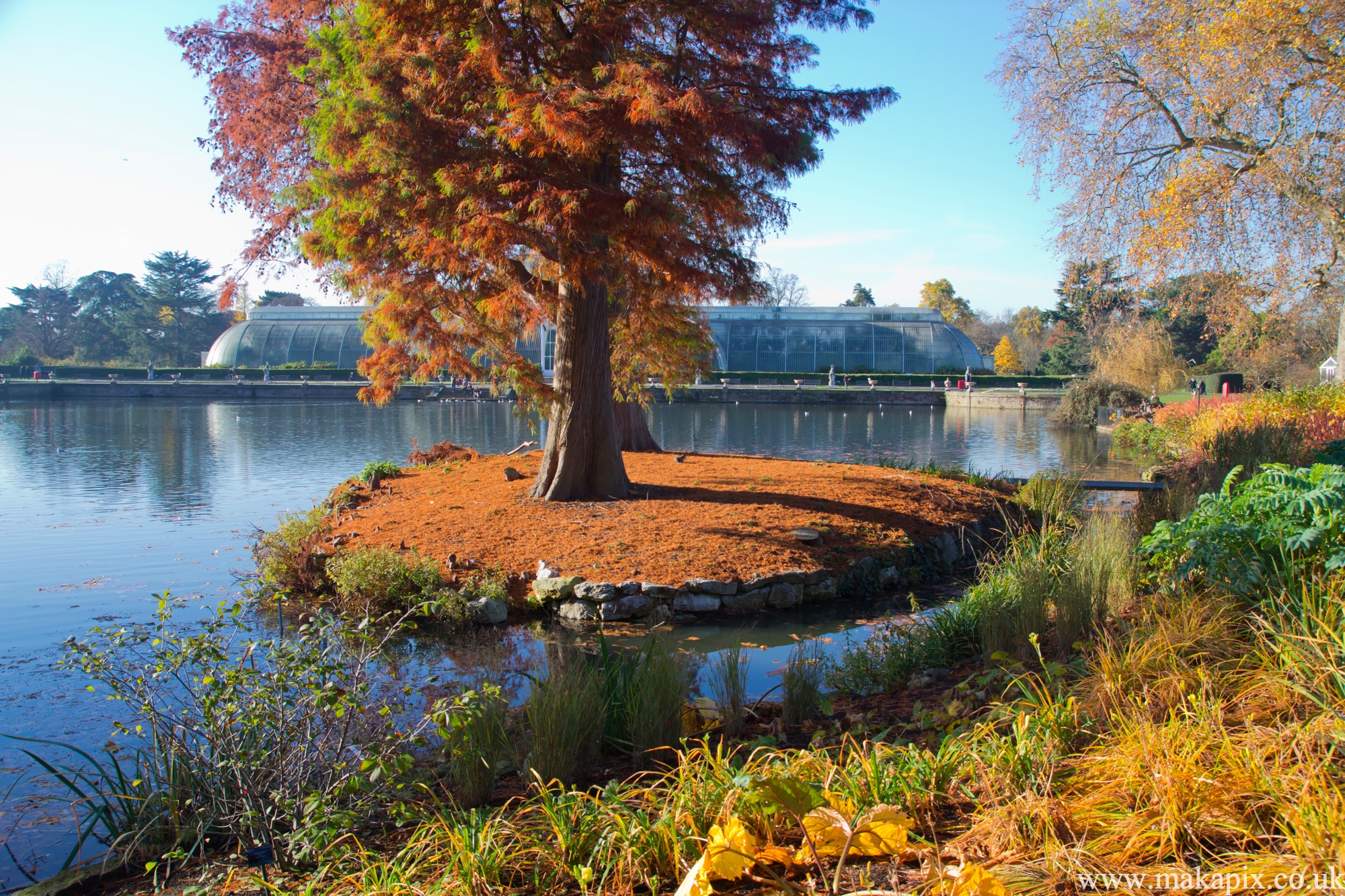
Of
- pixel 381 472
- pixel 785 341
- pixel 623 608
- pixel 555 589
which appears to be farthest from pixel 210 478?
pixel 785 341

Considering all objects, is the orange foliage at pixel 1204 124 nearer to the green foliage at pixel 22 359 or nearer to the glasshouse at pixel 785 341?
the glasshouse at pixel 785 341

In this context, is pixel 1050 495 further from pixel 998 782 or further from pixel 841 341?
pixel 841 341

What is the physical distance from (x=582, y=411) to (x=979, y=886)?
7584mm

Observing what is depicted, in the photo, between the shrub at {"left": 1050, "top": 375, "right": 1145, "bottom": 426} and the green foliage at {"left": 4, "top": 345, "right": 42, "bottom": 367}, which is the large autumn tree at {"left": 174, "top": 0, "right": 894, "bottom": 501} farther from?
the green foliage at {"left": 4, "top": 345, "right": 42, "bottom": 367}

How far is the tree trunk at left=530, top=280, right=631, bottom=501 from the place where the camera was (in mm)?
9203

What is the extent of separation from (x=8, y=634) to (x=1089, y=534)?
8.29 meters

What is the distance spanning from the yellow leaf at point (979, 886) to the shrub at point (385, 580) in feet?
18.3


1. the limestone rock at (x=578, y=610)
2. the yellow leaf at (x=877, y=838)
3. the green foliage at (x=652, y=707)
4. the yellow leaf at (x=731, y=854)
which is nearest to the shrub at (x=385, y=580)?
the limestone rock at (x=578, y=610)

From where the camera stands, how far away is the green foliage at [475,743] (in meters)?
3.16

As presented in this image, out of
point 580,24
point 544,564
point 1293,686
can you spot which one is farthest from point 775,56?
point 1293,686

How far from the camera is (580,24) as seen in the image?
824 cm

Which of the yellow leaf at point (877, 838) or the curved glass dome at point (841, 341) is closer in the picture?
the yellow leaf at point (877, 838)

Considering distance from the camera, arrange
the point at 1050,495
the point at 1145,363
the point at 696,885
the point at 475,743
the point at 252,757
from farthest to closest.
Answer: the point at 1145,363 < the point at 1050,495 < the point at 475,743 < the point at 252,757 < the point at 696,885

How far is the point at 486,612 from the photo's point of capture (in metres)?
6.92
